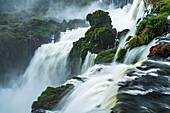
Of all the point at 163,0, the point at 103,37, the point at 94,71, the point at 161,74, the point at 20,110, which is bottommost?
the point at 20,110

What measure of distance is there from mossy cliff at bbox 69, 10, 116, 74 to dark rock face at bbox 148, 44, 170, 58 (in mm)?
8901

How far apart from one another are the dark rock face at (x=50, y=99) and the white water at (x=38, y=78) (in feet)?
35.7

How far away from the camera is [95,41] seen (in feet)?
59.6

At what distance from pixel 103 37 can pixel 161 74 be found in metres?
11.1

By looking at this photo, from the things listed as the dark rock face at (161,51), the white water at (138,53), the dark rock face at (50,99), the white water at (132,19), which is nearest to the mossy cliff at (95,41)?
the white water at (132,19)

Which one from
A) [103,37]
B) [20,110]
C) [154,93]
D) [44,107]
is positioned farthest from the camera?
[20,110]

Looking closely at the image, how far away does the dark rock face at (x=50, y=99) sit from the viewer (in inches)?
334

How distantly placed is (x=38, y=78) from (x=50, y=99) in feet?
49.2

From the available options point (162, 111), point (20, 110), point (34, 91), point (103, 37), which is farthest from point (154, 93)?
point (34, 91)

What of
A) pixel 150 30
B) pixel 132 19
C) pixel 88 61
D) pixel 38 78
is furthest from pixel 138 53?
pixel 38 78

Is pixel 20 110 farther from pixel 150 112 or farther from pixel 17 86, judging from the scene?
pixel 150 112

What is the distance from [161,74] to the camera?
21.0 ft

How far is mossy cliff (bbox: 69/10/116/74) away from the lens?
56.4 ft

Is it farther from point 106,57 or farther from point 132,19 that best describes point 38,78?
point 132,19
